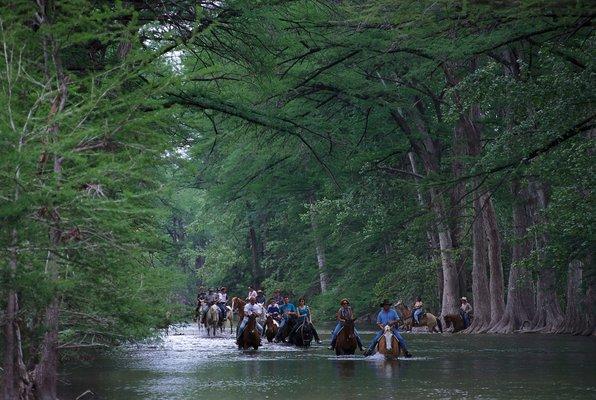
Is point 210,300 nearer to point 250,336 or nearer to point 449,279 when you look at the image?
point 449,279

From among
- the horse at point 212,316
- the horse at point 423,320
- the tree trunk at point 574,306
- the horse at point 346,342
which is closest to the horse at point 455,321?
the horse at point 423,320

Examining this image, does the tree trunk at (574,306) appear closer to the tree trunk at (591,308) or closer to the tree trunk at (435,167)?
the tree trunk at (591,308)

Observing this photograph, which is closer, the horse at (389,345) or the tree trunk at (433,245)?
the horse at (389,345)

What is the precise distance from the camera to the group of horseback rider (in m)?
30.4

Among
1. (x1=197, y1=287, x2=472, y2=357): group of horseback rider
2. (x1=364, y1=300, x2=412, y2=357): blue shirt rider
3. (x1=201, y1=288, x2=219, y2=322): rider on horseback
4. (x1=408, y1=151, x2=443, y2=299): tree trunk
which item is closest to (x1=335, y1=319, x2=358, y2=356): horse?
(x1=197, y1=287, x2=472, y2=357): group of horseback rider

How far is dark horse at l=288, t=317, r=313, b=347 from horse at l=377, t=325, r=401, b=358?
8.21 m

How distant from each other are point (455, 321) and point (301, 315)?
1210cm

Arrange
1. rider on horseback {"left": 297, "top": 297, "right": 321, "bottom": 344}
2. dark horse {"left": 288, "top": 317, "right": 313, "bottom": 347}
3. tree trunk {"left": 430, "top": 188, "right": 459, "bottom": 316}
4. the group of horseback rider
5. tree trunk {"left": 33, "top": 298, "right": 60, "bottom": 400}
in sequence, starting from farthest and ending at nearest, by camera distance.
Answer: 1. tree trunk {"left": 430, "top": 188, "right": 459, "bottom": 316}
2. rider on horseback {"left": 297, "top": 297, "right": 321, "bottom": 344}
3. dark horse {"left": 288, "top": 317, "right": 313, "bottom": 347}
4. the group of horseback rider
5. tree trunk {"left": 33, "top": 298, "right": 60, "bottom": 400}

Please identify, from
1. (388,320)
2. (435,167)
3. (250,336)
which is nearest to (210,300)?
(435,167)

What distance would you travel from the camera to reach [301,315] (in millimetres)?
38875

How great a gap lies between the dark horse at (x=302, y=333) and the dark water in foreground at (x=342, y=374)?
145 cm

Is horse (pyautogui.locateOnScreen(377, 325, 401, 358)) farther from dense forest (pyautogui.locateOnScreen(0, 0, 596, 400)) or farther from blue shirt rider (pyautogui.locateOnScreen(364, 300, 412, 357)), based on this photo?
dense forest (pyautogui.locateOnScreen(0, 0, 596, 400))

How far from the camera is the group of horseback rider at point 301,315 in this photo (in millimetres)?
30422

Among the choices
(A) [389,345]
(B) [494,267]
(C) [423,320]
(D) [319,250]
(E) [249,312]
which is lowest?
(A) [389,345]
